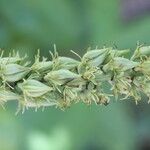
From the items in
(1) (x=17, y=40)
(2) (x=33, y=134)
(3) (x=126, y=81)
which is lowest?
(3) (x=126, y=81)

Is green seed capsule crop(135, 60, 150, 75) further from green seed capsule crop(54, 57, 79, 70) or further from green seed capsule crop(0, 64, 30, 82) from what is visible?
green seed capsule crop(0, 64, 30, 82)

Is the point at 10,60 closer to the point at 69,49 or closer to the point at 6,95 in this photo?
the point at 6,95

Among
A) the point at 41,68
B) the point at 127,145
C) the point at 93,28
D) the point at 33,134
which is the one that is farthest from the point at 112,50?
the point at 93,28

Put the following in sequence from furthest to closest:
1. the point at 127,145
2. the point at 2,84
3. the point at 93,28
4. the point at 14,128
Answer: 1. the point at 93,28
2. the point at 127,145
3. the point at 14,128
4. the point at 2,84

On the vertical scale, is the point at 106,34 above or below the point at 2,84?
above

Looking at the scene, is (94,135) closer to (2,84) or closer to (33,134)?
(33,134)

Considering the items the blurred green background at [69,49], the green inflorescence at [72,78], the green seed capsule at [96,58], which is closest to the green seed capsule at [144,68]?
the green inflorescence at [72,78]

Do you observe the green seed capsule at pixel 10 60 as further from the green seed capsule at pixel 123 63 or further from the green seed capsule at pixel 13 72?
the green seed capsule at pixel 123 63

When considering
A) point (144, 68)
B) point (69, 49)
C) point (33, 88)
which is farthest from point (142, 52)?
point (69, 49)
